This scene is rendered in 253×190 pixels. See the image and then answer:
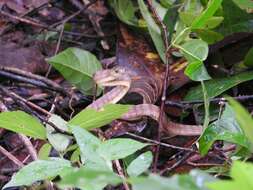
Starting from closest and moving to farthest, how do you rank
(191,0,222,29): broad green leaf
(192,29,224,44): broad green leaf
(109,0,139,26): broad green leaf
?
(191,0,222,29): broad green leaf
(192,29,224,44): broad green leaf
(109,0,139,26): broad green leaf

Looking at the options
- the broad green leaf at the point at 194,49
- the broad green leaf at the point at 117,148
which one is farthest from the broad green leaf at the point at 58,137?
the broad green leaf at the point at 194,49

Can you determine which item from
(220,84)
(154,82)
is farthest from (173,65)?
(220,84)

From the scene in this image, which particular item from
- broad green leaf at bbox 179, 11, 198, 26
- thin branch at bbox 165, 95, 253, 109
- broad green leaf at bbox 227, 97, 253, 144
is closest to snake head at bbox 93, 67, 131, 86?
thin branch at bbox 165, 95, 253, 109

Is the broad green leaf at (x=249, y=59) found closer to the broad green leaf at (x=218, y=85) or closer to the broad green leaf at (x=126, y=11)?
the broad green leaf at (x=218, y=85)

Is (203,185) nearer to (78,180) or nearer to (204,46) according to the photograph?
(78,180)

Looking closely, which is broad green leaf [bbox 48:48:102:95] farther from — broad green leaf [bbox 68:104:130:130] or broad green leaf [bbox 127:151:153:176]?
broad green leaf [bbox 127:151:153:176]

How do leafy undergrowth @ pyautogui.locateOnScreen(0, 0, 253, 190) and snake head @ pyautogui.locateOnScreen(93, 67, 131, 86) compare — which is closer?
leafy undergrowth @ pyautogui.locateOnScreen(0, 0, 253, 190)
